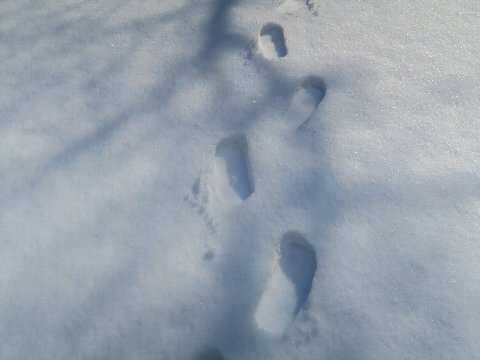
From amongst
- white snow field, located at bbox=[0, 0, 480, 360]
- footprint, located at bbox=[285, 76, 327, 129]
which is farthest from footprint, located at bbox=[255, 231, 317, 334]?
footprint, located at bbox=[285, 76, 327, 129]

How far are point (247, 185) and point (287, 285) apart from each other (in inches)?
11.5

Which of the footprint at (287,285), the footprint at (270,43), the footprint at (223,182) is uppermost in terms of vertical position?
the footprint at (270,43)

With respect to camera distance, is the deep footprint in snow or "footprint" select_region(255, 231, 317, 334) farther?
the deep footprint in snow

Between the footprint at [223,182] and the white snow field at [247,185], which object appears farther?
the footprint at [223,182]

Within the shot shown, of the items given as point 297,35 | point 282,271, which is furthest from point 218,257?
point 297,35

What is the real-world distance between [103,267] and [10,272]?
26 cm

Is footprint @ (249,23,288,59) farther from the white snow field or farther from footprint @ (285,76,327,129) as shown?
footprint @ (285,76,327,129)

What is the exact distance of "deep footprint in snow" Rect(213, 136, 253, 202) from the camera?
3.20ft

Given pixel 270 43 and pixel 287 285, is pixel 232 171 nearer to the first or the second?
pixel 287 285

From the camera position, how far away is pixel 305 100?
107 centimetres

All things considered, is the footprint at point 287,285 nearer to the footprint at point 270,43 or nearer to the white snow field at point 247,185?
the white snow field at point 247,185

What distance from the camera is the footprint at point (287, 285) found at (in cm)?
82

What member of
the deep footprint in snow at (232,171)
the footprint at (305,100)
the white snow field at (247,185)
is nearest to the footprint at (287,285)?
the white snow field at (247,185)

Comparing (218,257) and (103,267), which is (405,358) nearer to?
(218,257)
